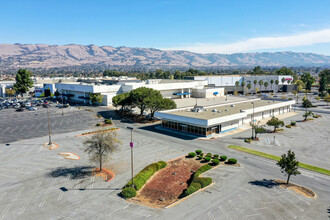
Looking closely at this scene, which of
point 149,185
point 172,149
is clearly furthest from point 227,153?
point 149,185

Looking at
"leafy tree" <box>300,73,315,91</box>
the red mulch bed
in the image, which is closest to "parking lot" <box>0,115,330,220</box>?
the red mulch bed

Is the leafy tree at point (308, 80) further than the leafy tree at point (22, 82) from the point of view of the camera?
Yes

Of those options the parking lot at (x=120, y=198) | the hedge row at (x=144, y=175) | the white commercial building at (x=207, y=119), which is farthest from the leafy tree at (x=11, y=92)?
the hedge row at (x=144, y=175)

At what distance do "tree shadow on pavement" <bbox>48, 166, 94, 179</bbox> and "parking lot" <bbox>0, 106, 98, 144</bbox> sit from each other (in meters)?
27.0

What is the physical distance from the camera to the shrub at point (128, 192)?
102ft

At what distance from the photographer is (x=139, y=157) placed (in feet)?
151

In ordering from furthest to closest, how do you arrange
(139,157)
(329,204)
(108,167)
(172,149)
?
(172,149)
(139,157)
(108,167)
(329,204)

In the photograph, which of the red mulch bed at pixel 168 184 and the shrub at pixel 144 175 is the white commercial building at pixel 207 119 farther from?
the shrub at pixel 144 175

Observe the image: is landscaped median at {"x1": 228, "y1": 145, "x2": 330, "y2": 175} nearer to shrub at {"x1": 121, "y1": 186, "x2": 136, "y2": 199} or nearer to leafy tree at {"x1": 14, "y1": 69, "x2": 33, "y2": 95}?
shrub at {"x1": 121, "y1": 186, "x2": 136, "y2": 199}

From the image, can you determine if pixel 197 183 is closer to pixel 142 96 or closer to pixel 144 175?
pixel 144 175

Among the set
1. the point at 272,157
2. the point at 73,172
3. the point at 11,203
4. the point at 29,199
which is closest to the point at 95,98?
the point at 73,172

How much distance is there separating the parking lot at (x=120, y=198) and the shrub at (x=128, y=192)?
35.1 inches

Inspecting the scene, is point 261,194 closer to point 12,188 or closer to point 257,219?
point 257,219

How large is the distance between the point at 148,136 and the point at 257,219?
127 ft
